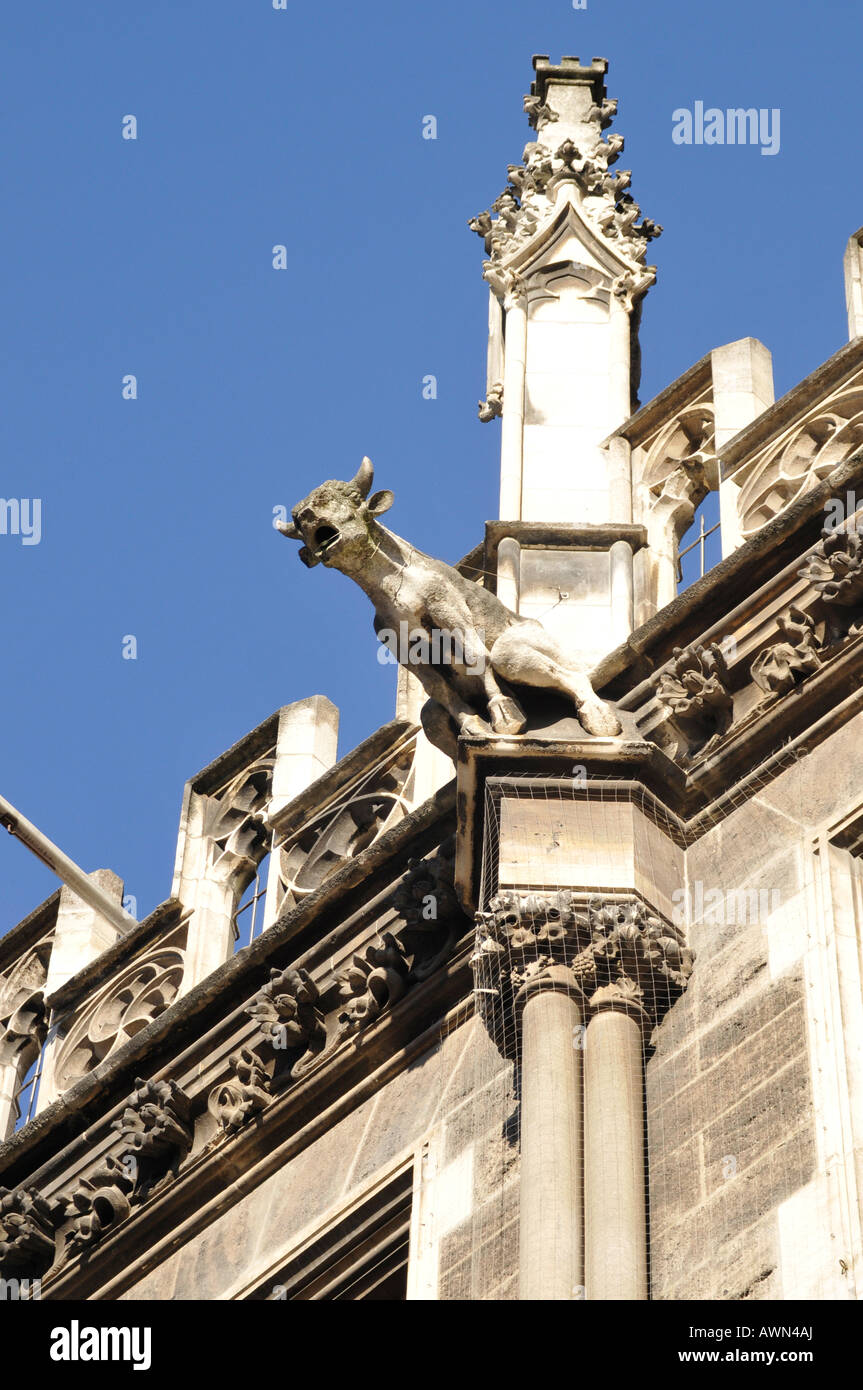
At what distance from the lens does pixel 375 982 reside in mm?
11539

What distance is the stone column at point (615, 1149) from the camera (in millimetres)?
9047

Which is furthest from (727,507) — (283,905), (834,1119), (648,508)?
(834,1119)

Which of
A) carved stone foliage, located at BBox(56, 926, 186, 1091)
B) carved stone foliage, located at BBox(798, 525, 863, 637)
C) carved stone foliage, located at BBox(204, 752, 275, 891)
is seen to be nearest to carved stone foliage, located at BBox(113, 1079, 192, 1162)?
carved stone foliage, located at BBox(56, 926, 186, 1091)

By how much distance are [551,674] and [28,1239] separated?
3.25 metres

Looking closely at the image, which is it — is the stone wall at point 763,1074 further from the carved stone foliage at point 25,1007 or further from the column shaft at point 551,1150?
the carved stone foliage at point 25,1007

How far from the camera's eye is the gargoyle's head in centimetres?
1097

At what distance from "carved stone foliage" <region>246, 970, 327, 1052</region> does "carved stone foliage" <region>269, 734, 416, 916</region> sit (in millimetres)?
985

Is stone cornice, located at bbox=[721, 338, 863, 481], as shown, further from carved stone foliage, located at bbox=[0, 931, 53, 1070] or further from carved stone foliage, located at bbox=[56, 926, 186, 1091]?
carved stone foliage, located at bbox=[0, 931, 53, 1070]

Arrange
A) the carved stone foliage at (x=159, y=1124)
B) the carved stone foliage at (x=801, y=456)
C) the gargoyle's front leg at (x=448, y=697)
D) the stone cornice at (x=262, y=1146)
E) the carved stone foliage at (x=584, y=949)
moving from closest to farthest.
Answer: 1. the carved stone foliage at (x=584, y=949)
2. the gargoyle's front leg at (x=448, y=697)
3. the stone cornice at (x=262, y=1146)
4. the carved stone foliage at (x=801, y=456)
5. the carved stone foliage at (x=159, y=1124)

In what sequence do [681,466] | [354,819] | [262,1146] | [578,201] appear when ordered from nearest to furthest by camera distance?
[262,1146]
[681,466]
[354,819]
[578,201]

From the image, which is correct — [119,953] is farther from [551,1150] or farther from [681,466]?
[551,1150]

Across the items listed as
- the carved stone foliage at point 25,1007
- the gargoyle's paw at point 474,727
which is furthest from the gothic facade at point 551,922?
the carved stone foliage at point 25,1007

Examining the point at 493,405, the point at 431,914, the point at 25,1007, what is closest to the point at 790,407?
the point at 493,405

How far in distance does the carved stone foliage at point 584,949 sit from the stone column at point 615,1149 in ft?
0.20
